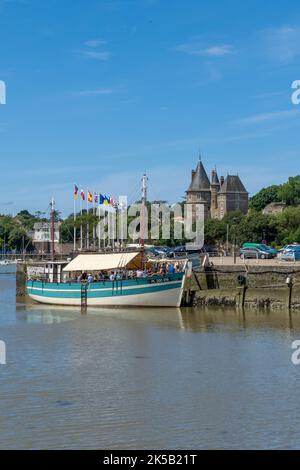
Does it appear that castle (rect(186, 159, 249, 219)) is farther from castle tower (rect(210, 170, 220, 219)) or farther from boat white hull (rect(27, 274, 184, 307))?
boat white hull (rect(27, 274, 184, 307))

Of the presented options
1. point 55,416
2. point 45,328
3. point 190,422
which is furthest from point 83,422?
point 45,328

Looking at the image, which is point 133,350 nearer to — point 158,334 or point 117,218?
point 158,334

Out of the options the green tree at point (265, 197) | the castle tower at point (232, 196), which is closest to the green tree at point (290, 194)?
the green tree at point (265, 197)

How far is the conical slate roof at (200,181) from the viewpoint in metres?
154

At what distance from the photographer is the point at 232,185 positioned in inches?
6009

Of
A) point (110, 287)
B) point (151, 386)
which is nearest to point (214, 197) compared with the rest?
point (110, 287)

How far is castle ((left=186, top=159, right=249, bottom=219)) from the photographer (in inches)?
5955

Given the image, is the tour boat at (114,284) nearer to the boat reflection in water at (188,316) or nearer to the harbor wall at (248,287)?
the boat reflection in water at (188,316)

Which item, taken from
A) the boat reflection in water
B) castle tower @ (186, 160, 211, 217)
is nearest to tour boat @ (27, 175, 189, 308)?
the boat reflection in water

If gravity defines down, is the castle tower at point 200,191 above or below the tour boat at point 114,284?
above

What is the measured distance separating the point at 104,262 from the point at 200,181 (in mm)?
105969

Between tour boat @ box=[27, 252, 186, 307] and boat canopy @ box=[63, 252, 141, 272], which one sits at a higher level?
boat canopy @ box=[63, 252, 141, 272]

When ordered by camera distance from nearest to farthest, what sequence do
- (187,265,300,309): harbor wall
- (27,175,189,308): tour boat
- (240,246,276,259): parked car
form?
1. (187,265,300,309): harbor wall
2. (27,175,189,308): tour boat
3. (240,246,276,259): parked car

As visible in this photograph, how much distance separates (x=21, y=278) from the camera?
59.8 m
